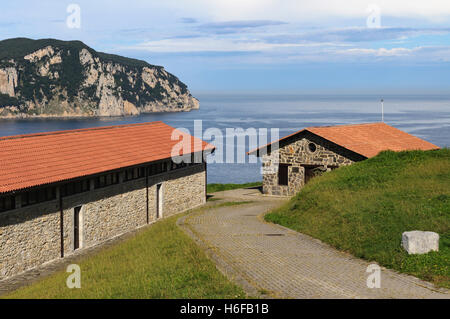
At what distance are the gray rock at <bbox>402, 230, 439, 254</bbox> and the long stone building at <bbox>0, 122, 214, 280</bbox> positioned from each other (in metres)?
13.2

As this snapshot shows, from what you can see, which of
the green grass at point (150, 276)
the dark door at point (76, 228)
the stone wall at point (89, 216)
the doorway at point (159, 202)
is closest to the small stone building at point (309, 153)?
the stone wall at point (89, 216)

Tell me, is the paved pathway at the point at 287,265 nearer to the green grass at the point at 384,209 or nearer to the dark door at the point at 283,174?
the green grass at the point at 384,209

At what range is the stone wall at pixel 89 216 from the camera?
18.5 meters

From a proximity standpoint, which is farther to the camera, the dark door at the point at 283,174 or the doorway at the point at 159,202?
the dark door at the point at 283,174

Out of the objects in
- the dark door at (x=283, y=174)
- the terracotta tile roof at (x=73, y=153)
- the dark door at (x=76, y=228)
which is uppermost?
the terracotta tile roof at (x=73, y=153)

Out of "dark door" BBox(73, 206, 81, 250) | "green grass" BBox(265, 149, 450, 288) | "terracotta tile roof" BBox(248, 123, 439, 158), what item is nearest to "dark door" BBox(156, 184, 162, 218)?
"dark door" BBox(73, 206, 81, 250)

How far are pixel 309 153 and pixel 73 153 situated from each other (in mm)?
15713

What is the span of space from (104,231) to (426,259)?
1449cm

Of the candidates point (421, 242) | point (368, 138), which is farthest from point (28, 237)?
point (368, 138)

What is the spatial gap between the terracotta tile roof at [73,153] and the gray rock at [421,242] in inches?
519

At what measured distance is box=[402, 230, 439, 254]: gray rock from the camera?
14.6 meters

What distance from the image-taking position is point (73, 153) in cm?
2361

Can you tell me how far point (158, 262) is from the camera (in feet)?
51.4
